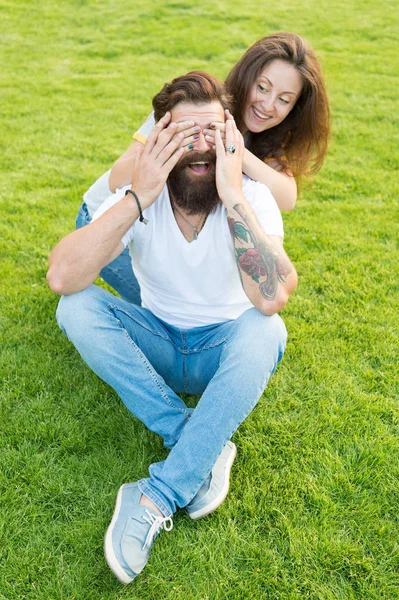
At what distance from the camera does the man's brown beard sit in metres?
2.90

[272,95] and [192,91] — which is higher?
[192,91]

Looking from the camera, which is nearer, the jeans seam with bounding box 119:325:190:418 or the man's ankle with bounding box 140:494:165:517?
the man's ankle with bounding box 140:494:165:517

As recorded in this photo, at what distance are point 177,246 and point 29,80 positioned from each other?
6.51 m

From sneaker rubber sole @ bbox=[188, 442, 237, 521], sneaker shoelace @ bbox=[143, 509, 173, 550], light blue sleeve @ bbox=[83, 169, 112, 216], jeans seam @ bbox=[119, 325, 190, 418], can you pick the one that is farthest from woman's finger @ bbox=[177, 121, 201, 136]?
sneaker shoelace @ bbox=[143, 509, 173, 550]

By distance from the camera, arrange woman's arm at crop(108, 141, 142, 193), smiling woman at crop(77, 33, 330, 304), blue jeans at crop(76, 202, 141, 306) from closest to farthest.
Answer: woman's arm at crop(108, 141, 142, 193), smiling woman at crop(77, 33, 330, 304), blue jeans at crop(76, 202, 141, 306)

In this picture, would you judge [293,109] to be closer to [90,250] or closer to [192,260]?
[192,260]

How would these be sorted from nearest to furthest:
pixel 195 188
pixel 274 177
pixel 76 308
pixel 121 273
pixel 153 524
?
pixel 153 524 < pixel 76 308 < pixel 195 188 < pixel 274 177 < pixel 121 273

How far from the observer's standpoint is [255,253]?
2.74m

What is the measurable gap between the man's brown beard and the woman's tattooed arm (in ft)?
→ 0.61

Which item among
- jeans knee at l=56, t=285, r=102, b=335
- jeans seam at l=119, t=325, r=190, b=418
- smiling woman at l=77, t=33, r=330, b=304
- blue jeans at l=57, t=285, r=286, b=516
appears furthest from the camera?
smiling woman at l=77, t=33, r=330, b=304

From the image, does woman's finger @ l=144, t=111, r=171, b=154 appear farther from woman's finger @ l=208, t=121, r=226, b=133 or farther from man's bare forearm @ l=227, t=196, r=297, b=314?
man's bare forearm @ l=227, t=196, r=297, b=314

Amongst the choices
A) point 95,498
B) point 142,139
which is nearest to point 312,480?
point 95,498

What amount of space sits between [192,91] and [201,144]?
277mm

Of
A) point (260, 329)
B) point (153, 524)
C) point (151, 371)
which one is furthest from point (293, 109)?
point (153, 524)
